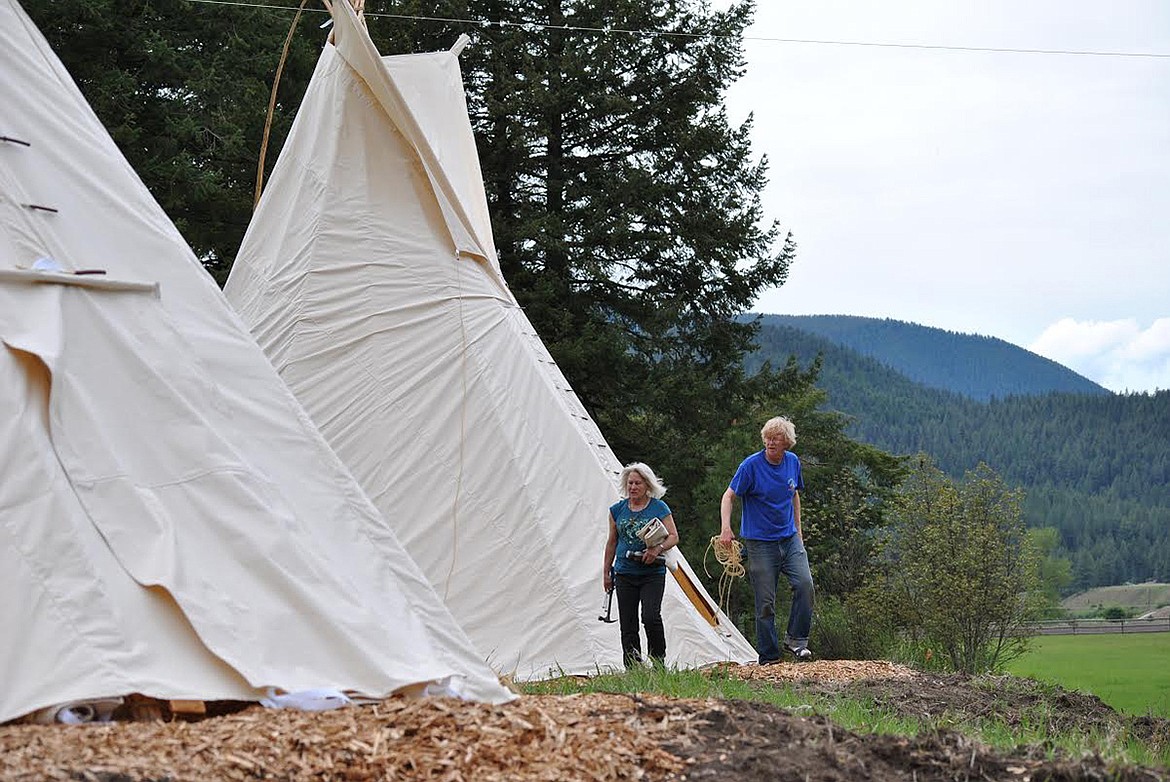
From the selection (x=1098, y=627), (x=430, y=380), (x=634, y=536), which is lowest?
(x=1098, y=627)

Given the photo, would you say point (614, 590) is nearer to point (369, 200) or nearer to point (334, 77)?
point (369, 200)

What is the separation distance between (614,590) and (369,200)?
285 centimetres

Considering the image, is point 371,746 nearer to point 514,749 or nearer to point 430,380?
point 514,749

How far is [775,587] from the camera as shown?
767 cm

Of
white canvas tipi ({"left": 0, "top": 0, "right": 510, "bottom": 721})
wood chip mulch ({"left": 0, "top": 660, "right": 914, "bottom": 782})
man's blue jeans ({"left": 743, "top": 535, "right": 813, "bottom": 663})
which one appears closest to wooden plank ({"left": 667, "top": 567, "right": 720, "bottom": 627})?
man's blue jeans ({"left": 743, "top": 535, "right": 813, "bottom": 663})

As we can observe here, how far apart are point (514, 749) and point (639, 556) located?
3617mm

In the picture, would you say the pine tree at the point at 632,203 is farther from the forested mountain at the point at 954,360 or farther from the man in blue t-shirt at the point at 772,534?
the forested mountain at the point at 954,360

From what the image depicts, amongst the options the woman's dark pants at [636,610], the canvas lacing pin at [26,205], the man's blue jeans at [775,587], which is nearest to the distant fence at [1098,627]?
the man's blue jeans at [775,587]

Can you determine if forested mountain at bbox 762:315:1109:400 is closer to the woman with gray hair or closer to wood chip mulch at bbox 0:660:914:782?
the woman with gray hair

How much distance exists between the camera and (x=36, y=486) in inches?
162

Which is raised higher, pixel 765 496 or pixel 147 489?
pixel 147 489

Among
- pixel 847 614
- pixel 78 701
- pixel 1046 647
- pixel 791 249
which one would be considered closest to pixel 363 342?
pixel 78 701

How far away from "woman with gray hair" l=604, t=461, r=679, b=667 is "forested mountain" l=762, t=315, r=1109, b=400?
→ 169218mm

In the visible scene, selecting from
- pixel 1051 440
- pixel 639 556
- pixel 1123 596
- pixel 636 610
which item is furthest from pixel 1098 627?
pixel 1051 440
